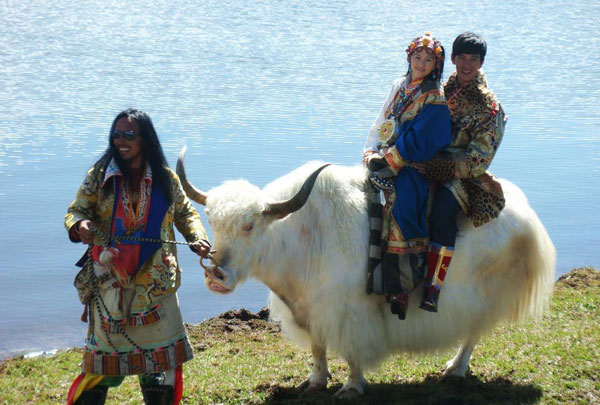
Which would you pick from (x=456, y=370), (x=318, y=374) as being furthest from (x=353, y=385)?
(x=456, y=370)

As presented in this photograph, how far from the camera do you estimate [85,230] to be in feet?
9.04

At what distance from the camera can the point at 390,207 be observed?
3.58m

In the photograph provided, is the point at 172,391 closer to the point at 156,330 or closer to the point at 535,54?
the point at 156,330

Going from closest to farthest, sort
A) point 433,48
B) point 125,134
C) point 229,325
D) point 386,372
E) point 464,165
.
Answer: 1. point 125,134
2. point 433,48
3. point 464,165
4. point 386,372
5. point 229,325

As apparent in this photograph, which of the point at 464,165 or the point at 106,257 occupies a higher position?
the point at 464,165

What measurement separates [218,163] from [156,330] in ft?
17.5

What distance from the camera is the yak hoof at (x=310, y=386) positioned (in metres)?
3.83

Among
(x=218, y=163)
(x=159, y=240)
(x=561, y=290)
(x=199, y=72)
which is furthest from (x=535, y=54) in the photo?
(x=159, y=240)

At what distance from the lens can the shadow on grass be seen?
3688mm

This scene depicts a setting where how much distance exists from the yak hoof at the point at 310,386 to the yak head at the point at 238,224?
2.53 feet

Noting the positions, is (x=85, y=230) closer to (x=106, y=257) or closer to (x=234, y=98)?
(x=106, y=257)

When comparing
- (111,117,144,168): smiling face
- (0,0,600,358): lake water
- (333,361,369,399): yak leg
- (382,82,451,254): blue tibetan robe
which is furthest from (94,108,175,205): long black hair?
(0,0,600,358): lake water

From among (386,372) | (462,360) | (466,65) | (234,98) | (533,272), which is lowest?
(386,372)

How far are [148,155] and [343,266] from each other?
1092 mm
